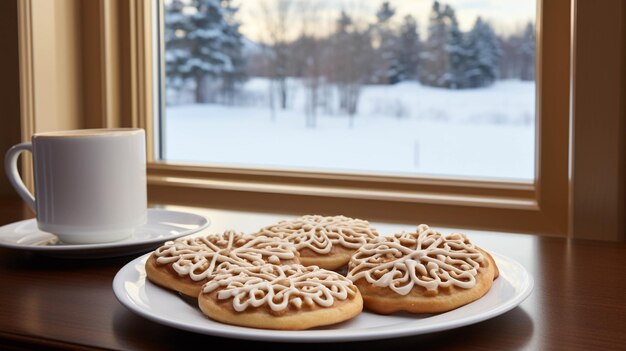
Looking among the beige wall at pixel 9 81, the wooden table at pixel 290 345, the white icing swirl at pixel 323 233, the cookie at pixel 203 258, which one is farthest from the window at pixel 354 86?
the cookie at pixel 203 258

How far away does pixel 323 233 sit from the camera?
79cm

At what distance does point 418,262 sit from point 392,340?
83mm

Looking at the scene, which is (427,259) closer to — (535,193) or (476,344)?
(476,344)

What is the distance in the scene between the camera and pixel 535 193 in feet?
4.25

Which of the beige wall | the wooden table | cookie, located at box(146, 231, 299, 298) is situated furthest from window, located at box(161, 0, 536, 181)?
cookie, located at box(146, 231, 299, 298)

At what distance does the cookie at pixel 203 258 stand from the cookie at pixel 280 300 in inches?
1.5

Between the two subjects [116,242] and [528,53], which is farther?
[528,53]

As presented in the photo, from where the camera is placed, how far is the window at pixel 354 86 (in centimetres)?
140

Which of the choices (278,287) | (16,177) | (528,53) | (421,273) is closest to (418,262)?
(421,273)

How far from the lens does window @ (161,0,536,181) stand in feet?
4.59

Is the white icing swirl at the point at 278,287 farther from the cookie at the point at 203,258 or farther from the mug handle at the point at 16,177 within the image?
the mug handle at the point at 16,177

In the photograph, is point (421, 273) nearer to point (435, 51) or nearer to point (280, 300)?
point (280, 300)

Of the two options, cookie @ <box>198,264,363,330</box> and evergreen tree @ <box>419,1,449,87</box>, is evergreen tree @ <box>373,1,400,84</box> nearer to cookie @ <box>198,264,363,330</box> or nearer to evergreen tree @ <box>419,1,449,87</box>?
evergreen tree @ <box>419,1,449,87</box>

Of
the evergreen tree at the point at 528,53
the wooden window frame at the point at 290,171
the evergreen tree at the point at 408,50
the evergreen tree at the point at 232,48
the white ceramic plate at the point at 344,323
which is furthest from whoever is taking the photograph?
the evergreen tree at the point at 232,48
